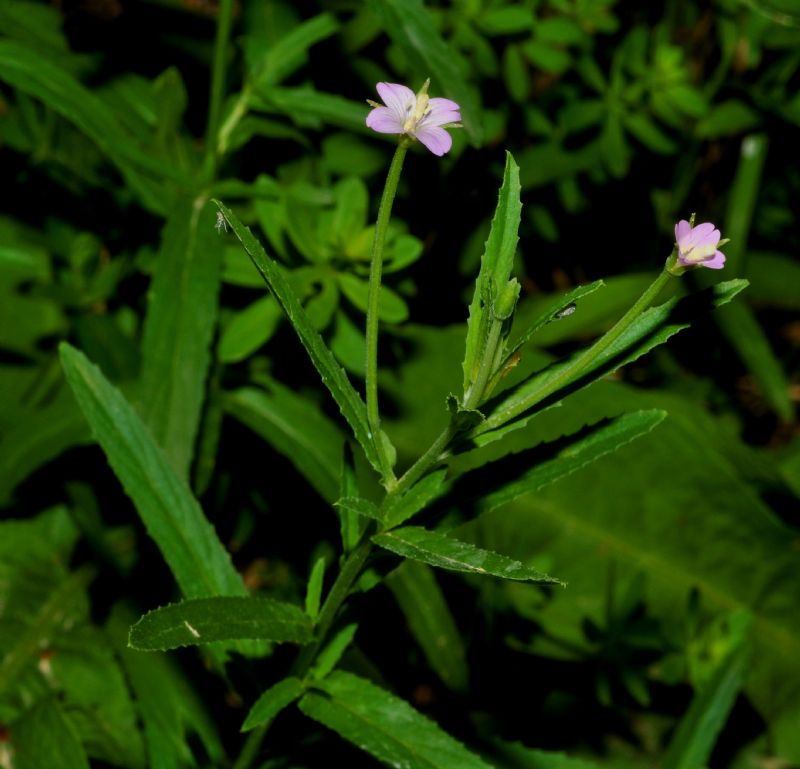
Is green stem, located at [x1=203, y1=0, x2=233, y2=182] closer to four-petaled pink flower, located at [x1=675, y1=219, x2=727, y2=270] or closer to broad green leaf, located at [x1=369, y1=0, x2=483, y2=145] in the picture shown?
broad green leaf, located at [x1=369, y1=0, x2=483, y2=145]

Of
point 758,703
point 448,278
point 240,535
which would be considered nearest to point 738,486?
point 758,703

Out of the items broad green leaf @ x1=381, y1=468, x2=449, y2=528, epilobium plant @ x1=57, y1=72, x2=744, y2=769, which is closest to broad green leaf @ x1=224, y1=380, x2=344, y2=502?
epilobium plant @ x1=57, y1=72, x2=744, y2=769

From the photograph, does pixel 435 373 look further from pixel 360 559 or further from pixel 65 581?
pixel 360 559

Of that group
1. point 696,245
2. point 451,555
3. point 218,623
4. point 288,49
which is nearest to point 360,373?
point 288,49

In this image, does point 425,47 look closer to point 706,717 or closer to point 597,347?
point 597,347

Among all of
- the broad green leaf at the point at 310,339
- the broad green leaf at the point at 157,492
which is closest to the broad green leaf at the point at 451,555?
the broad green leaf at the point at 310,339

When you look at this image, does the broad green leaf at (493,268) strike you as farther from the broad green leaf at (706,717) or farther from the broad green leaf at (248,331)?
the broad green leaf at (706,717)
